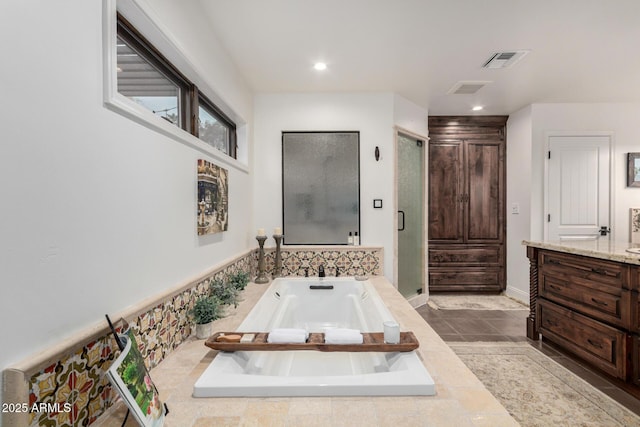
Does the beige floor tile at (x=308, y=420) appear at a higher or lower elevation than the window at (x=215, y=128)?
lower

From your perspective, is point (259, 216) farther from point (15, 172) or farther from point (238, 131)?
point (15, 172)

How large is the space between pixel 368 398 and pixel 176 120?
166 cm

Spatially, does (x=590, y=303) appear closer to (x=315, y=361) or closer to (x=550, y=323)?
(x=550, y=323)

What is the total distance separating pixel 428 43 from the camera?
2.29 meters

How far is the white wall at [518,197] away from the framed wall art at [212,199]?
146 inches

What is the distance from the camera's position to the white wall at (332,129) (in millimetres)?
3172

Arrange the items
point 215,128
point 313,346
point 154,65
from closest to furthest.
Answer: point 313,346 → point 154,65 → point 215,128

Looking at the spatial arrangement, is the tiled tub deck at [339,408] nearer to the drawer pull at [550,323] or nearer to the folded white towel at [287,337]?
the folded white towel at [287,337]

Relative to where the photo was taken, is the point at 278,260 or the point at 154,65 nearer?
the point at 154,65

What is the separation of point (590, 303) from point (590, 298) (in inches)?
1.4

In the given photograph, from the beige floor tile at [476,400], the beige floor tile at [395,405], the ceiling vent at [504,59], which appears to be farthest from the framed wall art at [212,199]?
the ceiling vent at [504,59]

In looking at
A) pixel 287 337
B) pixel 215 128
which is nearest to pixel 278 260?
pixel 215 128

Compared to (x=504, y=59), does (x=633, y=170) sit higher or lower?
lower

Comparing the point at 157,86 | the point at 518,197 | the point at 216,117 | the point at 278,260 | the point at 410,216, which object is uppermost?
the point at 216,117
